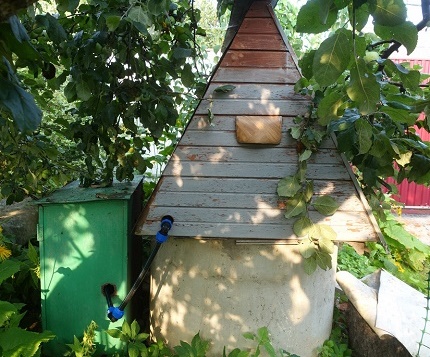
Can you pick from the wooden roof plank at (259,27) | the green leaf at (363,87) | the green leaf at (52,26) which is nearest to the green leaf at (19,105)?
the green leaf at (363,87)

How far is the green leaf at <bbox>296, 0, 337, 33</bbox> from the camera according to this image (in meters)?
0.95

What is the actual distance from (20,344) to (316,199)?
68.9 inches

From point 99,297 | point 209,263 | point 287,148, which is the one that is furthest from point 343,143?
point 99,297

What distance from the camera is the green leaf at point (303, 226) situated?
227 cm

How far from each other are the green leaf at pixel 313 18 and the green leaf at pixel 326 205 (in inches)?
54.5

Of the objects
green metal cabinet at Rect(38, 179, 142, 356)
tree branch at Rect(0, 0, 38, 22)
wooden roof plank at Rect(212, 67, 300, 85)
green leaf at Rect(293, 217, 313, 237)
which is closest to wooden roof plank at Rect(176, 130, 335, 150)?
wooden roof plank at Rect(212, 67, 300, 85)

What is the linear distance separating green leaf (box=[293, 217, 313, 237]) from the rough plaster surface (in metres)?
0.26

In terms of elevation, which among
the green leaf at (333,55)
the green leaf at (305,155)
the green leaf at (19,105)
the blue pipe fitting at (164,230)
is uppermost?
the green leaf at (333,55)

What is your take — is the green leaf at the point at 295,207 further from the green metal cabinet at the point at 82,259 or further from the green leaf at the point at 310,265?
the green metal cabinet at the point at 82,259

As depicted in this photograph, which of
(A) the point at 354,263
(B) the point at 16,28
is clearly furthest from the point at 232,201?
(A) the point at 354,263

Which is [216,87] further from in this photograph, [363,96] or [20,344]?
[20,344]

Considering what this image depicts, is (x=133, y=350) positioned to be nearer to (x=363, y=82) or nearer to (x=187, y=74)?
(x=187, y=74)

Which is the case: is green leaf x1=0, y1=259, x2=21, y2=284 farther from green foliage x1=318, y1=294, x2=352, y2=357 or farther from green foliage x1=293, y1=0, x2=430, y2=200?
green foliage x1=318, y1=294, x2=352, y2=357

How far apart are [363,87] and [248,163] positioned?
1372 mm
